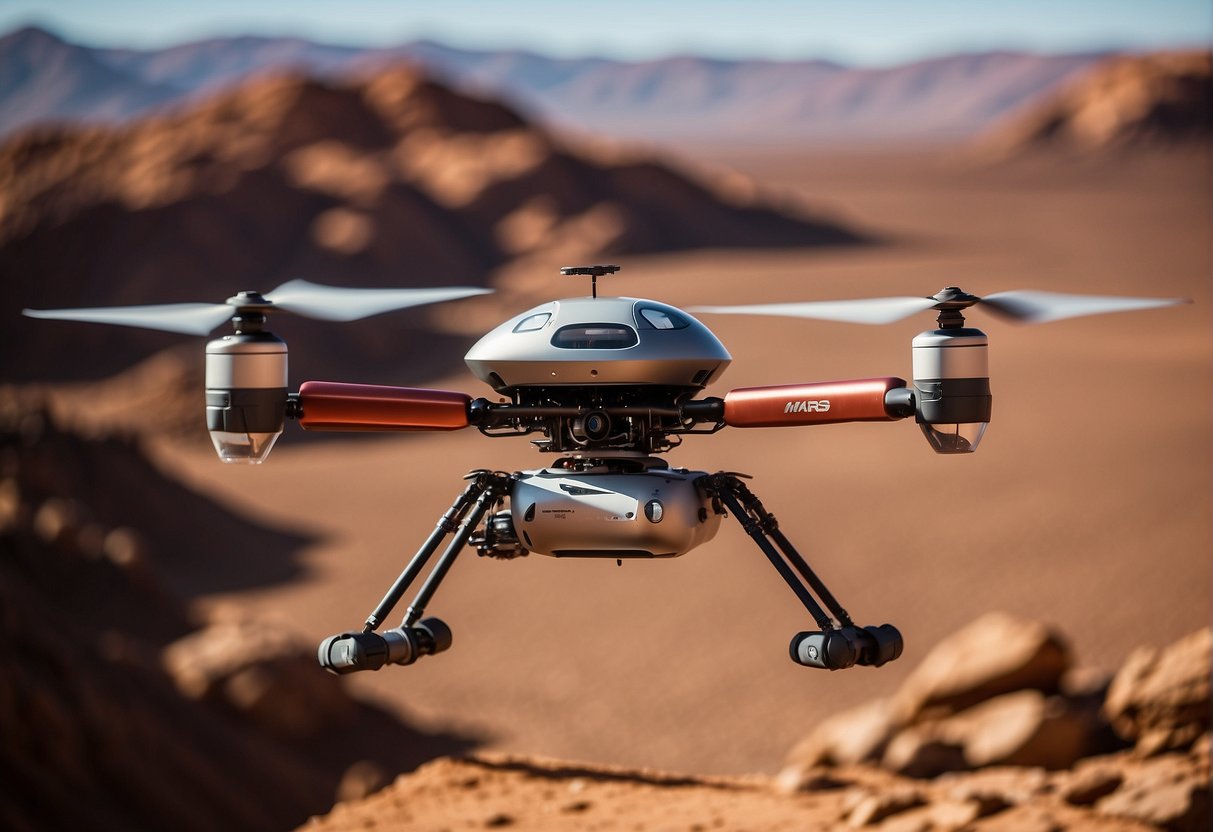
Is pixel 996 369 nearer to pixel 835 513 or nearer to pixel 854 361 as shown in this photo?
pixel 854 361

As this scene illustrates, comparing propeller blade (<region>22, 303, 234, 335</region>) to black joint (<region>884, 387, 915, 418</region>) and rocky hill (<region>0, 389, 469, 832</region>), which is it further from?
rocky hill (<region>0, 389, 469, 832</region>)

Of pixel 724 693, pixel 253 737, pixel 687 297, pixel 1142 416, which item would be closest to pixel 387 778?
pixel 253 737

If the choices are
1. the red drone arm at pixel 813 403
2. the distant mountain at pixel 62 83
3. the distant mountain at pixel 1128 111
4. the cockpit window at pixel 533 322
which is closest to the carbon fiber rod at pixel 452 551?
the cockpit window at pixel 533 322

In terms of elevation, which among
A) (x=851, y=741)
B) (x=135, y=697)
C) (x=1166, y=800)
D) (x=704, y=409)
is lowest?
(x=1166, y=800)

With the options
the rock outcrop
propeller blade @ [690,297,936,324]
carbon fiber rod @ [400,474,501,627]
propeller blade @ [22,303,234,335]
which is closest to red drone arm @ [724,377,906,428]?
propeller blade @ [690,297,936,324]

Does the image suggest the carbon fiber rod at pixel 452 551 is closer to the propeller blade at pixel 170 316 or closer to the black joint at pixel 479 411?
the black joint at pixel 479 411

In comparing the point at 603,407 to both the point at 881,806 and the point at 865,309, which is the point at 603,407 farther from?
the point at 881,806

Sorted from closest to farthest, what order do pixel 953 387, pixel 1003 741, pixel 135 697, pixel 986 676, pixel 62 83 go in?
pixel 953 387, pixel 1003 741, pixel 986 676, pixel 135 697, pixel 62 83

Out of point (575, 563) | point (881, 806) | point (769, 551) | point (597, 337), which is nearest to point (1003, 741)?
point (881, 806)
